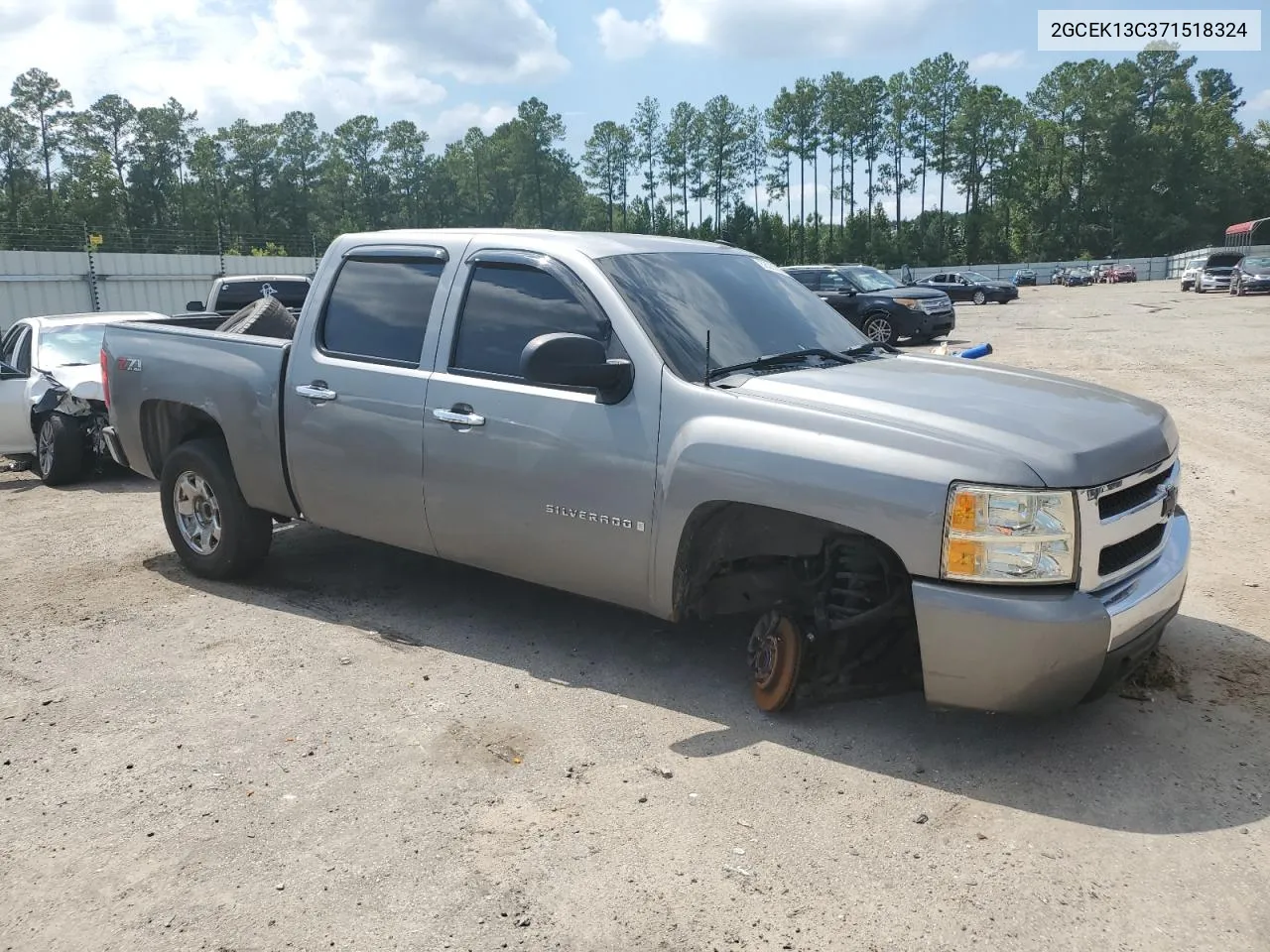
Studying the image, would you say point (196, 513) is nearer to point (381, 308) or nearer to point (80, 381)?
point (381, 308)

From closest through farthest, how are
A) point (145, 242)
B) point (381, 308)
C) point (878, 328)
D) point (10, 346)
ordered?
1. point (381, 308)
2. point (10, 346)
3. point (878, 328)
4. point (145, 242)

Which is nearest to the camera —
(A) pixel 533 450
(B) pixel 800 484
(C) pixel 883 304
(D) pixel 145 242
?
(B) pixel 800 484

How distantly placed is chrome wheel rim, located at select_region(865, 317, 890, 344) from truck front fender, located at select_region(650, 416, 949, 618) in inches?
730

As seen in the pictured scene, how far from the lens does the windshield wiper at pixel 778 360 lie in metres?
4.24

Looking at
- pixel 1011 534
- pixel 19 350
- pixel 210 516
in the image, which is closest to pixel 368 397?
pixel 210 516

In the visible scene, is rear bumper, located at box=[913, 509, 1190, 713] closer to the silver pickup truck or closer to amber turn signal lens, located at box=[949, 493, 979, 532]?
the silver pickup truck

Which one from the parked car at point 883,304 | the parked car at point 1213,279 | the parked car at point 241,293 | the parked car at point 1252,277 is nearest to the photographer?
the parked car at point 241,293

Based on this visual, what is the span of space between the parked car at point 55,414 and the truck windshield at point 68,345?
10mm

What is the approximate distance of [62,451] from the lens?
9.63 m

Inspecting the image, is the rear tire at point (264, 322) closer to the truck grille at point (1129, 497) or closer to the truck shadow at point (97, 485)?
the truck shadow at point (97, 485)

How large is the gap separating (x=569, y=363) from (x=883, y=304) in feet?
61.4

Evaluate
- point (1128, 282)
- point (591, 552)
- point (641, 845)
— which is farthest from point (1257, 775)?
point (1128, 282)

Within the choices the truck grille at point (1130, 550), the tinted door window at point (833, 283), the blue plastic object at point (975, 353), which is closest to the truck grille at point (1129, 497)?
the truck grille at point (1130, 550)

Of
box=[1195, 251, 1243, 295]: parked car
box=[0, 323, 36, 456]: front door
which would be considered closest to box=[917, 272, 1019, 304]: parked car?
box=[1195, 251, 1243, 295]: parked car
